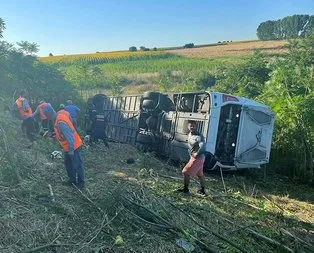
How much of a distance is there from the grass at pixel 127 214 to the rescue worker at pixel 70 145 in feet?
0.92

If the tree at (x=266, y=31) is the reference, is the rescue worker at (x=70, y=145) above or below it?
below

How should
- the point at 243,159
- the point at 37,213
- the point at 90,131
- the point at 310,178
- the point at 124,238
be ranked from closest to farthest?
the point at 124,238 < the point at 37,213 < the point at 243,159 < the point at 310,178 < the point at 90,131

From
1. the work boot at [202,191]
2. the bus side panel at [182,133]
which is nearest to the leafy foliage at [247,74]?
the bus side panel at [182,133]

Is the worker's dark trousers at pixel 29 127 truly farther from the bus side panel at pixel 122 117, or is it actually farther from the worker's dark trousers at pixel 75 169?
the worker's dark trousers at pixel 75 169

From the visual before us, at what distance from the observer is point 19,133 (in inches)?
508

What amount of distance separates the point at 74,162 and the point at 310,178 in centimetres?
756

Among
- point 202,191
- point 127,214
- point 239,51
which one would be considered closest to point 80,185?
point 127,214

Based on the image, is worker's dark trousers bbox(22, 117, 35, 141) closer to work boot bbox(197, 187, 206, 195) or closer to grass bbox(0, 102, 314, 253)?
grass bbox(0, 102, 314, 253)

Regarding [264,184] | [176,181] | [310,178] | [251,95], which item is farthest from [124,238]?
[251,95]

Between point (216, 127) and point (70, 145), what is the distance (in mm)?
4521

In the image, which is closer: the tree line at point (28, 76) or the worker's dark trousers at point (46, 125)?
the worker's dark trousers at point (46, 125)

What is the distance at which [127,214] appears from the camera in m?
6.21

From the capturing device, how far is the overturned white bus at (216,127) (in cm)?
1091

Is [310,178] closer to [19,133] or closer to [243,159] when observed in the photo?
[243,159]
